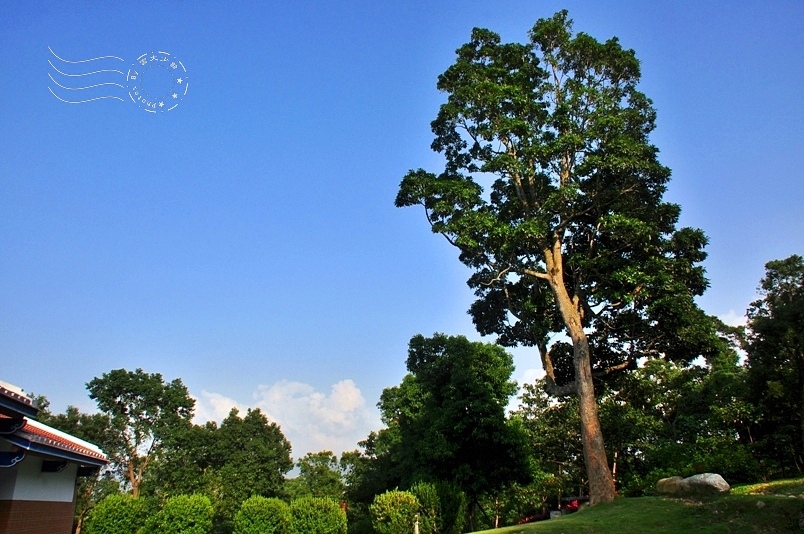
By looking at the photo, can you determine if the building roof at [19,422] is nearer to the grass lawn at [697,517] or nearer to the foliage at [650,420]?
the grass lawn at [697,517]

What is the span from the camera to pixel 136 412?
149ft

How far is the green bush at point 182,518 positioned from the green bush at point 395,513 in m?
7.76

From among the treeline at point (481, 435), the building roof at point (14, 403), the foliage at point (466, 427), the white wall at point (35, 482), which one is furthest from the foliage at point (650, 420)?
the building roof at point (14, 403)

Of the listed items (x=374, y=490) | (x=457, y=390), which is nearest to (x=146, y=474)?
(x=374, y=490)

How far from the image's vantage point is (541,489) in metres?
36.7

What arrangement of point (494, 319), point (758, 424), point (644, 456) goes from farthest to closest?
point (644, 456), point (758, 424), point (494, 319)

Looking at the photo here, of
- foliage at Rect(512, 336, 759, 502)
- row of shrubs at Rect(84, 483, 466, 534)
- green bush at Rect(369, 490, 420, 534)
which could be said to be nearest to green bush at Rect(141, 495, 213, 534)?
row of shrubs at Rect(84, 483, 466, 534)

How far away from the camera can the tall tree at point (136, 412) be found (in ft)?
144

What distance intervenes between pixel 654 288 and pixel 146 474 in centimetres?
4187

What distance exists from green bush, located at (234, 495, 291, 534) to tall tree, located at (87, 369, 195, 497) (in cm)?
2568

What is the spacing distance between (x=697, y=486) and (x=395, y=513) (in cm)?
953

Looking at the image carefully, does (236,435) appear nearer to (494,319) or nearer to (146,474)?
(146,474)

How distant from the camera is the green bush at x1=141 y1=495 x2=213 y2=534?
21.3m

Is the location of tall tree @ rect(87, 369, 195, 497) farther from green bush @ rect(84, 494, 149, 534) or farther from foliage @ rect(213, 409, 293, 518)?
green bush @ rect(84, 494, 149, 534)
